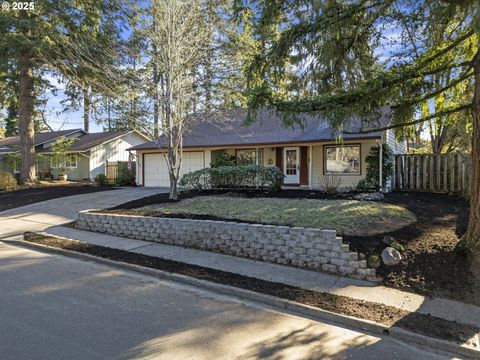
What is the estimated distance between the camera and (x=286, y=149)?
18391 millimetres

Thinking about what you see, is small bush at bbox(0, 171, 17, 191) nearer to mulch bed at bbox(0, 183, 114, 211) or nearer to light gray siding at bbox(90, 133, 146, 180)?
mulch bed at bbox(0, 183, 114, 211)

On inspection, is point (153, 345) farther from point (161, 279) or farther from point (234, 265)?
point (234, 265)

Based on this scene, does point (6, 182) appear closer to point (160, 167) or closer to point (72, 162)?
point (160, 167)

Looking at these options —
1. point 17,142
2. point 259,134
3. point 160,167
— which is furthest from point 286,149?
point 17,142

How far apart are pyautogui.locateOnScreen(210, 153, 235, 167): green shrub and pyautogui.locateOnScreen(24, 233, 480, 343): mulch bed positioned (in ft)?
36.7

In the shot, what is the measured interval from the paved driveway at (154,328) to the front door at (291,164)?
42.7 ft

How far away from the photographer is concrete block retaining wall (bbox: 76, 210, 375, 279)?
21.1 feet

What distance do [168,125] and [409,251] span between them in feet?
27.7

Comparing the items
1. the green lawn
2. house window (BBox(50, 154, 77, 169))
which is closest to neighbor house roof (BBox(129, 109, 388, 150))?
the green lawn

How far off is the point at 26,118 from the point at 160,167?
845 centimetres

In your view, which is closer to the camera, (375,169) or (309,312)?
(309,312)

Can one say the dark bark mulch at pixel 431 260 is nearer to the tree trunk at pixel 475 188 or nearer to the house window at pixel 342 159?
the tree trunk at pixel 475 188

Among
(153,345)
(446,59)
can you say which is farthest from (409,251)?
(153,345)

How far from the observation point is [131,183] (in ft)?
77.4
